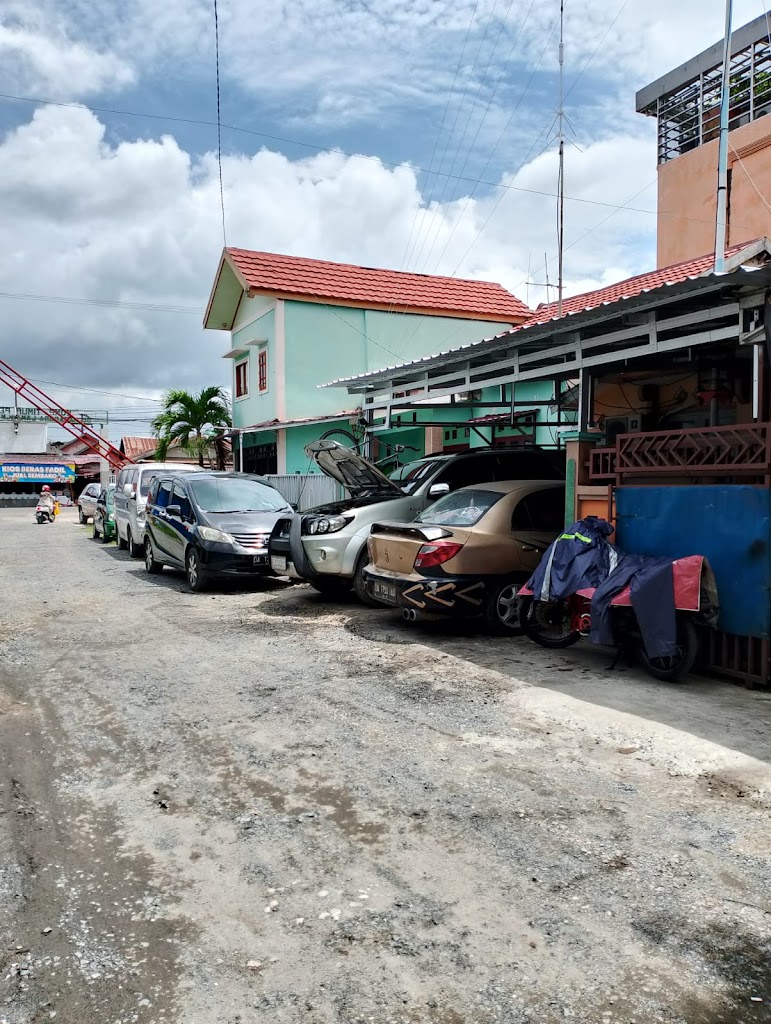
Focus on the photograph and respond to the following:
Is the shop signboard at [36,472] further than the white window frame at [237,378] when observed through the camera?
Yes

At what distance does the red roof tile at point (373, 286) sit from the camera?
22.0 metres

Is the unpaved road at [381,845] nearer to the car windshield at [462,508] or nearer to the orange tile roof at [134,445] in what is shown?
the car windshield at [462,508]

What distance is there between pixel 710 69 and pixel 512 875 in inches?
758

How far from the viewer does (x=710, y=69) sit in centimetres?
1761

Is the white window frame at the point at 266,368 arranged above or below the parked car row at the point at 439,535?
above

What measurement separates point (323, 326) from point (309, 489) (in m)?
5.81

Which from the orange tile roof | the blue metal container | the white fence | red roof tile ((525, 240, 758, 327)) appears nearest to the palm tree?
the white fence

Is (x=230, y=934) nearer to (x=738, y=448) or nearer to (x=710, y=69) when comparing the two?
(x=738, y=448)

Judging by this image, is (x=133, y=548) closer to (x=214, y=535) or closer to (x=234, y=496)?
(x=234, y=496)

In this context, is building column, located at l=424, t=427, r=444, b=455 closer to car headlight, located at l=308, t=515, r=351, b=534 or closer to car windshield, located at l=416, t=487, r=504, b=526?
car headlight, located at l=308, t=515, r=351, b=534

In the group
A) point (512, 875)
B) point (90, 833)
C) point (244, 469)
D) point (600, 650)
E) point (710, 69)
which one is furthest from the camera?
point (244, 469)

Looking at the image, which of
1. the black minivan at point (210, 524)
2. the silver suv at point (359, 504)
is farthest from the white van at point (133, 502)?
the silver suv at point (359, 504)

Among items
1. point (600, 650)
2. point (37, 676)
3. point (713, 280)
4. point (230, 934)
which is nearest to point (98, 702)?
point (37, 676)

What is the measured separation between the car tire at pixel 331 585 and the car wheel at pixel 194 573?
1819mm
